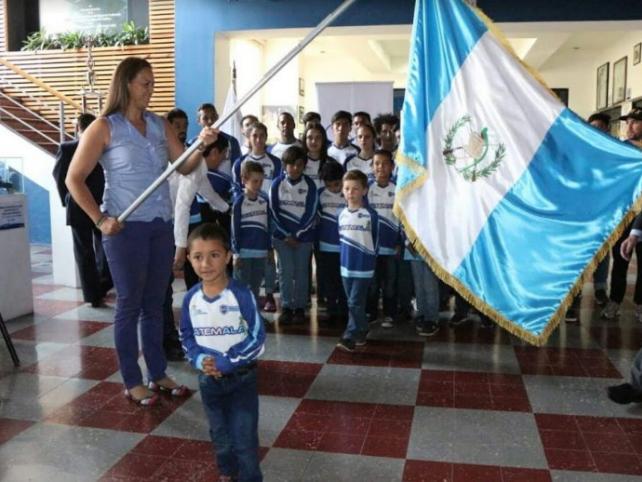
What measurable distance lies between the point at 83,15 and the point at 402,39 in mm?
6259

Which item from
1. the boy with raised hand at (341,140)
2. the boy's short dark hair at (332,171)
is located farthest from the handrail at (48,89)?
the boy's short dark hair at (332,171)

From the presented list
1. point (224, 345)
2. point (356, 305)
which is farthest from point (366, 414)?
point (224, 345)

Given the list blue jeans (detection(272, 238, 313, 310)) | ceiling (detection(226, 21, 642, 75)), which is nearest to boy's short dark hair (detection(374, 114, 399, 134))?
blue jeans (detection(272, 238, 313, 310))

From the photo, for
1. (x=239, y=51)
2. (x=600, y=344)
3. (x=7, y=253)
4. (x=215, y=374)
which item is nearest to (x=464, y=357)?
(x=600, y=344)

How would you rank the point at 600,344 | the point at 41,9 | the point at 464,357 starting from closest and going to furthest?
the point at 464,357 → the point at 600,344 → the point at 41,9

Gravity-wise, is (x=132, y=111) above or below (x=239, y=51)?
below

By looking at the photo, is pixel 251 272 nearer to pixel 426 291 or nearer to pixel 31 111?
pixel 426 291

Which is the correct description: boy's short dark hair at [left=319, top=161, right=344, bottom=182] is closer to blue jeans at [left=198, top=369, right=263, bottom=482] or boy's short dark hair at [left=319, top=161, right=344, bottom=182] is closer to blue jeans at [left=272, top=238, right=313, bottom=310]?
blue jeans at [left=272, top=238, right=313, bottom=310]

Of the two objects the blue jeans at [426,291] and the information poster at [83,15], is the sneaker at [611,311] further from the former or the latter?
the information poster at [83,15]

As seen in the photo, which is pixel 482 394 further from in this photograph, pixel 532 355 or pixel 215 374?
pixel 215 374

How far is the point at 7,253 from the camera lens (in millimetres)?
5090

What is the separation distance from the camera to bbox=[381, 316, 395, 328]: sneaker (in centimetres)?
483

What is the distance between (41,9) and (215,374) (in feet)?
34.6

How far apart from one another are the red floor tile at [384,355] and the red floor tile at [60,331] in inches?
72.5
